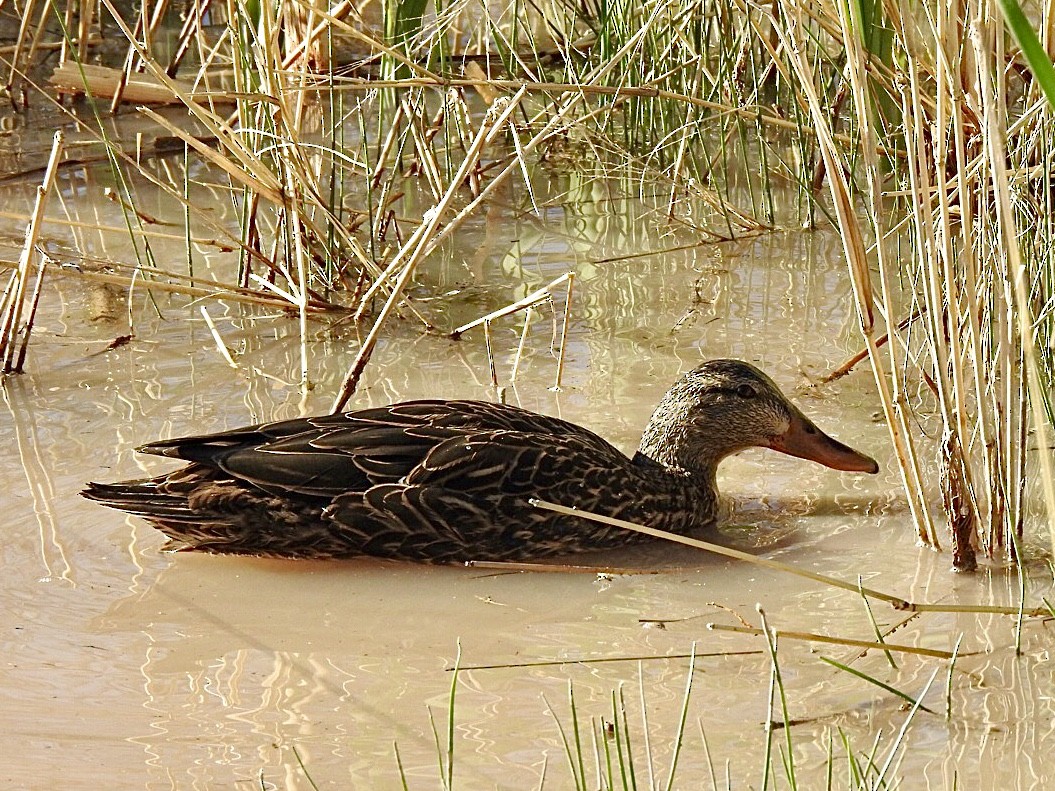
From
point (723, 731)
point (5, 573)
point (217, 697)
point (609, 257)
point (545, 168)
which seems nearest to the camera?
point (723, 731)

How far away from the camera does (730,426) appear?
4812 mm

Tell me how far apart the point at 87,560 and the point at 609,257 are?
320 cm

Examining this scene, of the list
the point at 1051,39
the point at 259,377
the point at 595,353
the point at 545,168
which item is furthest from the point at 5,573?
the point at 545,168

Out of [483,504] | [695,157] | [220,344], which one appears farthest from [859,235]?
[695,157]

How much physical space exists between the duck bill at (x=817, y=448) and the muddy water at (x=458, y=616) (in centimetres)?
12

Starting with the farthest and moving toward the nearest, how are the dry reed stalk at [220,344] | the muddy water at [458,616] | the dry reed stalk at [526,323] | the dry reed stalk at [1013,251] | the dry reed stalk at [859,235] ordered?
the dry reed stalk at [220,344]
the dry reed stalk at [526,323]
the dry reed stalk at [859,235]
the muddy water at [458,616]
the dry reed stalk at [1013,251]

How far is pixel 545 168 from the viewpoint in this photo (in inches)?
314

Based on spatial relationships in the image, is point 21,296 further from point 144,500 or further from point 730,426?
point 730,426

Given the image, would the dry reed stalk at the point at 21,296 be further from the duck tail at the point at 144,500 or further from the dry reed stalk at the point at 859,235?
the dry reed stalk at the point at 859,235

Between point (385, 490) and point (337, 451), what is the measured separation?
18 centimetres

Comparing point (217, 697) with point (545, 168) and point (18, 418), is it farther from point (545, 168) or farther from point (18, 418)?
point (545, 168)

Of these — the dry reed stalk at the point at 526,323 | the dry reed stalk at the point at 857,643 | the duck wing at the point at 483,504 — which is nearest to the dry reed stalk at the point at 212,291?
the dry reed stalk at the point at 526,323

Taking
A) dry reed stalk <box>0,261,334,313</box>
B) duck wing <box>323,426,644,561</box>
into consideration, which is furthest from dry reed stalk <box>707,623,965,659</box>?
dry reed stalk <box>0,261,334,313</box>

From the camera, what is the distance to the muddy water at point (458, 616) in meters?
3.29
